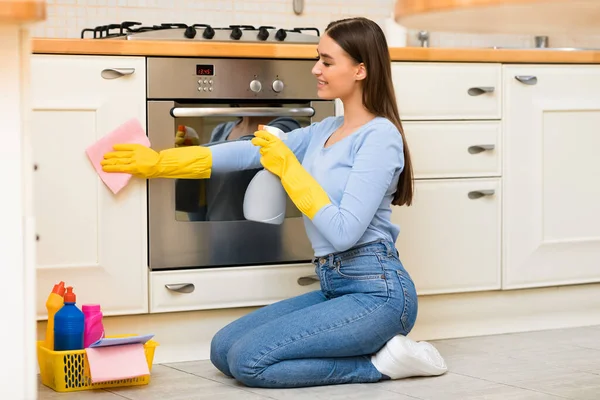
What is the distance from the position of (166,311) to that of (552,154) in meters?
1.36

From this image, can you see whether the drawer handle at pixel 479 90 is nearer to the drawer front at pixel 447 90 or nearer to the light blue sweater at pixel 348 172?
the drawer front at pixel 447 90

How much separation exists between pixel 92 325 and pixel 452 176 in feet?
3.93

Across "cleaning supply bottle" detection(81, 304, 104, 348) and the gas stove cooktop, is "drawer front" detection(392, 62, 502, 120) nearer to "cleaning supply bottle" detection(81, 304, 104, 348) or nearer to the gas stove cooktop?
the gas stove cooktop

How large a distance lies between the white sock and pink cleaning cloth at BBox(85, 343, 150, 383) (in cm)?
60

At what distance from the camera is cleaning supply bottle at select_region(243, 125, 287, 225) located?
2492mm

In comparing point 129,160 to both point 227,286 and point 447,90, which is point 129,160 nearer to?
point 227,286

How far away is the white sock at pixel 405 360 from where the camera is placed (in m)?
2.38

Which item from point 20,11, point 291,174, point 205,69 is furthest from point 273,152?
point 20,11

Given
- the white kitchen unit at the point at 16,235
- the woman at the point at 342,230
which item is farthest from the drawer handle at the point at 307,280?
the white kitchen unit at the point at 16,235

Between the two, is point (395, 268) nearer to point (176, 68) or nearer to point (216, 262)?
point (216, 262)

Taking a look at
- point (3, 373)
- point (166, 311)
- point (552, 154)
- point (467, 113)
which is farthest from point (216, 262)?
point (3, 373)

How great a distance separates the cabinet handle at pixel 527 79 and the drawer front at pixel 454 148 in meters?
0.16

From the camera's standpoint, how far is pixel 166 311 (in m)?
2.56

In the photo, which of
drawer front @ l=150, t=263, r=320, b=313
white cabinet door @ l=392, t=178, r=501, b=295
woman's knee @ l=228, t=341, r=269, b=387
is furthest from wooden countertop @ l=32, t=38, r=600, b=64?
woman's knee @ l=228, t=341, r=269, b=387
